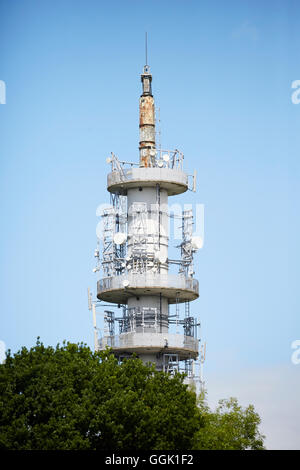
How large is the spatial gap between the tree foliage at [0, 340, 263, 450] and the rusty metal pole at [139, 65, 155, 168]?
30307mm

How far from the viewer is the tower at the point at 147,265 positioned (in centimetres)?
10862

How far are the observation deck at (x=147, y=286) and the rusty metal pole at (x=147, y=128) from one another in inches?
488

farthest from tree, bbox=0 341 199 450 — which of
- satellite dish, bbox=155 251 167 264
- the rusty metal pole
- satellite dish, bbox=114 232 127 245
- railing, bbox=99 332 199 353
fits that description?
the rusty metal pole

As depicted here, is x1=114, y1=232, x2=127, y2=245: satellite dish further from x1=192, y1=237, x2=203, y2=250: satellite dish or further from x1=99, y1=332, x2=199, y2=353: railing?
x1=99, y1=332, x2=199, y2=353: railing

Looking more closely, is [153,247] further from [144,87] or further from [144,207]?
[144,87]

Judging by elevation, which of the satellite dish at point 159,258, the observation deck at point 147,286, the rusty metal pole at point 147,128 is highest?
the rusty metal pole at point 147,128

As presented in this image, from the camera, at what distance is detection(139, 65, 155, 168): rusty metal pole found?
114375mm

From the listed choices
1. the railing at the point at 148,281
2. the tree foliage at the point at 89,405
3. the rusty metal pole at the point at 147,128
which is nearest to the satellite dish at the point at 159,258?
the railing at the point at 148,281

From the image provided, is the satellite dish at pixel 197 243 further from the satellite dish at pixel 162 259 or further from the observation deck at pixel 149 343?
the observation deck at pixel 149 343
